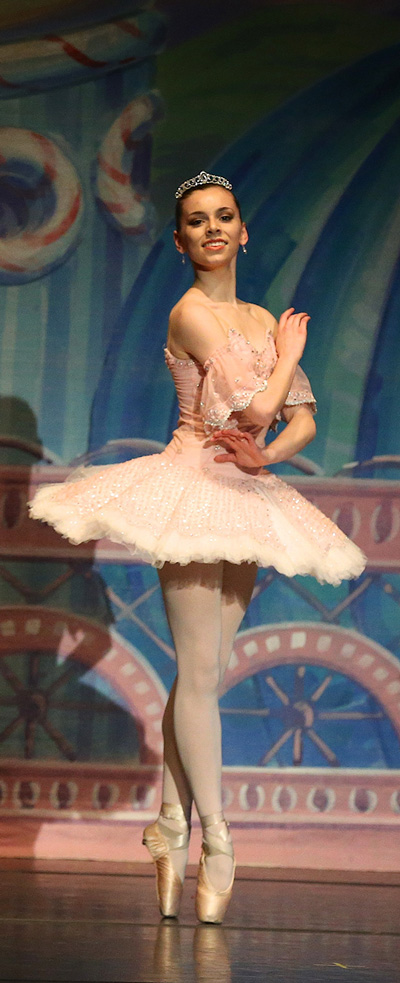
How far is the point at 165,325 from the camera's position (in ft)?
11.3

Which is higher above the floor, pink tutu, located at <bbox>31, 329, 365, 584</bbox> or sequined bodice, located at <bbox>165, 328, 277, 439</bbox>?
sequined bodice, located at <bbox>165, 328, 277, 439</bbox>

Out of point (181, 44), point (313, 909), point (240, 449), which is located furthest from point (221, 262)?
point (313, 909)

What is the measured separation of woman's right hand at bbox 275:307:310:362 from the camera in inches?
98.2

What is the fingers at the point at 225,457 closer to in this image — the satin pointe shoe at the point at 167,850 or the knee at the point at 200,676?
the knee at the point at 200,676

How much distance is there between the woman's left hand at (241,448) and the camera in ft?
7.98

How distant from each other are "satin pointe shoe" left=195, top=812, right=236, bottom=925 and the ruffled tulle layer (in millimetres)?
544

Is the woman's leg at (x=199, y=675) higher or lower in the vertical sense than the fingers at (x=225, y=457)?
lower

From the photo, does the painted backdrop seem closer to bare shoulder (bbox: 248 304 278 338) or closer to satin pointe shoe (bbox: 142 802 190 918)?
bare shoulder (bbox: 248 304 278 338)

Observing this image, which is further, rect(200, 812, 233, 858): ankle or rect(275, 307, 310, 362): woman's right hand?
rect(275, 307, 310, 362): woman's right hand

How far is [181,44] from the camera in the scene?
345 cm

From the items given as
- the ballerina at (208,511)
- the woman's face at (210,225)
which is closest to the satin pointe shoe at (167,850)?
the ballerina at (208,511)

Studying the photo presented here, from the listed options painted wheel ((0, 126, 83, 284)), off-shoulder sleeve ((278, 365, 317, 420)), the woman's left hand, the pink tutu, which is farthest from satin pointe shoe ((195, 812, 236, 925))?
painted wheel ((0, 126, 83, 284))

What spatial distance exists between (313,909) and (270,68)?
2.33 metres

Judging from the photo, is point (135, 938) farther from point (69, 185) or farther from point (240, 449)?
point (69, 185)
